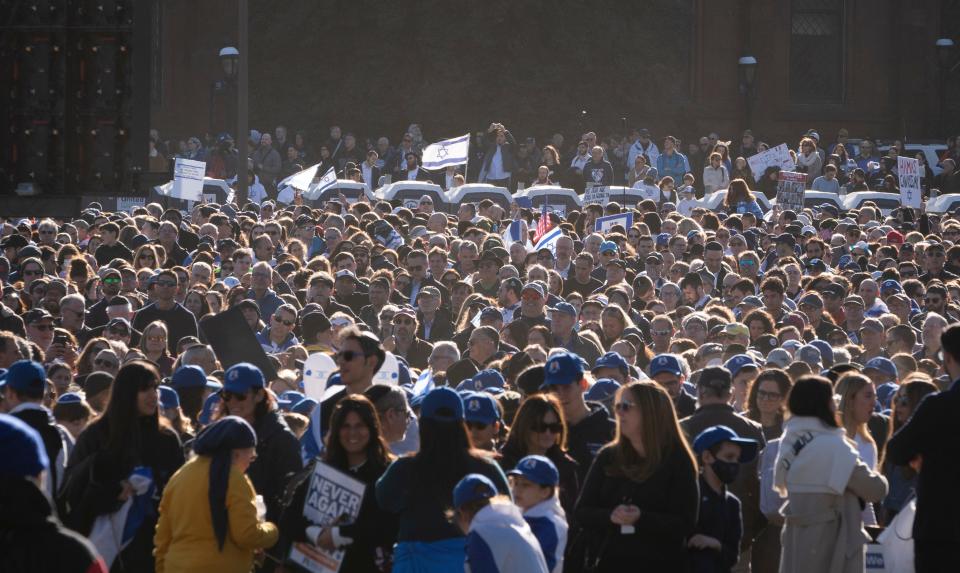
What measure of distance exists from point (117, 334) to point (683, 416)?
17.2 feet

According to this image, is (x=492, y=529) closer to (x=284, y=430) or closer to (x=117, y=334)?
(x=284, y=430)

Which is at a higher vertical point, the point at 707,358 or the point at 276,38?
the point at 276,38

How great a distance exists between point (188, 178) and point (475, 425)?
18.8 metres

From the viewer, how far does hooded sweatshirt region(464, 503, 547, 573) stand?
6.23m

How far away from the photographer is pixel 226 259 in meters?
18.2

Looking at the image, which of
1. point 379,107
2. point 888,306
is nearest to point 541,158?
point 379,107

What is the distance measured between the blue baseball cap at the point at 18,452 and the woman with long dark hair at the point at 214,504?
2616 millimetres

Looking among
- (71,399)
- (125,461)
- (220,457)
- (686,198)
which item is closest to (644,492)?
(220,457)

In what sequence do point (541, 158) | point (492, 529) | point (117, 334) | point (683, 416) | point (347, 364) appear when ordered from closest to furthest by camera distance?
1. point (492, 529)
2. point (347, 364)
3. point (683, 416)
4. point (117, 334)
5. point (541, 158)

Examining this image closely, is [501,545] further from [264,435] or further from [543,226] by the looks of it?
[543,226]

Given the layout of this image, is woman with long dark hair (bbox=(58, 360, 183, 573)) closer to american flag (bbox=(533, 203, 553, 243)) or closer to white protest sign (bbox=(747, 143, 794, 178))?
american flag (bbox=(533, 203, 553, 243))

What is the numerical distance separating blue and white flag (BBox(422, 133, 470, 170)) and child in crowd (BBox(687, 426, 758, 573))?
62.7ft

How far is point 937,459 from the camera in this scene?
7387 millimetres

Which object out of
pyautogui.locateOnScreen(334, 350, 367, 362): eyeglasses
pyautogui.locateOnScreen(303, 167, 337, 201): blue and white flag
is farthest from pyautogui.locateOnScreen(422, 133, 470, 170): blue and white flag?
pyautogui.locateOnScreen(334, 350, 367, 362): eyeglasses
